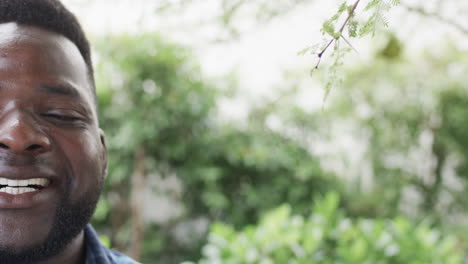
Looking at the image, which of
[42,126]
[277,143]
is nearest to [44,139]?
[42,126]

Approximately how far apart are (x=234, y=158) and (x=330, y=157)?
1.04 metres

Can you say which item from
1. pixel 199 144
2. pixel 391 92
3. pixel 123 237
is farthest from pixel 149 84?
pixel 391 92

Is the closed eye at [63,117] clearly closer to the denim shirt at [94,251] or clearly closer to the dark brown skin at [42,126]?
the dark brown skin at [42,126]

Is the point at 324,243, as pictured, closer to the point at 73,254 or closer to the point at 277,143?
the point at 277,143

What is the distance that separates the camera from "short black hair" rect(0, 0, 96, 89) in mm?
1265

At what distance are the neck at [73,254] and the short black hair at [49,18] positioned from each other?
44 cm

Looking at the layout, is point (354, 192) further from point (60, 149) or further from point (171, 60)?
point (60, 149)

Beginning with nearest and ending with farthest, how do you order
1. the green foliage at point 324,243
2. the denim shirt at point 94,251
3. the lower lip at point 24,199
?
the lower lip at point 24,199, the denim shirt at point 94,251, the green foliage at point 324,243

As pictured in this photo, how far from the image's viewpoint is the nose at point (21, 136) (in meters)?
1.09

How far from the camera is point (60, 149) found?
1183 millimetres

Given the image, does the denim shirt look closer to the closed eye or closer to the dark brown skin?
the dark brown skin

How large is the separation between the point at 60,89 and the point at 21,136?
18 cm

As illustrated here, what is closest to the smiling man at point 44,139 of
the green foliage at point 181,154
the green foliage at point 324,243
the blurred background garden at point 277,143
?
the blurred background garden at point 277,143

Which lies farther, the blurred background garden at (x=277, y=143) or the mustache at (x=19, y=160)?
the blurred background garden at (x=277, y=143)
